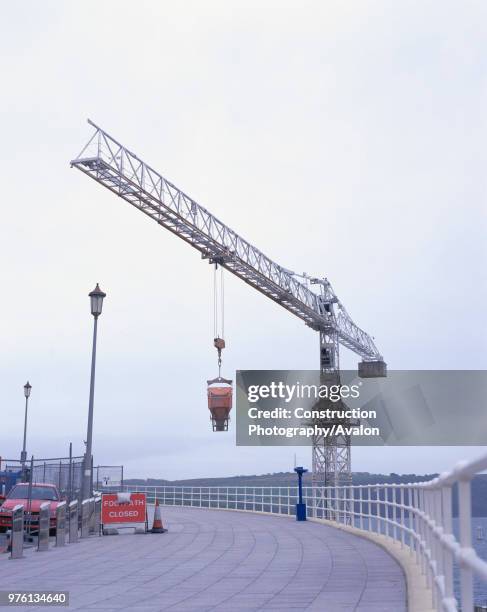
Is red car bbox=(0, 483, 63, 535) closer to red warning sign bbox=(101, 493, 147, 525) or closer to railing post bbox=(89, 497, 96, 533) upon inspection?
railing post bbox=(89, 497, 96, 533)

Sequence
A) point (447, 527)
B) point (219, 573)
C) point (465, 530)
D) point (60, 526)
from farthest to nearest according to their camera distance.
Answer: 1. point (60, 526)
2. point (219, 573)
3. point (447, 527)
4. point (465, 530)

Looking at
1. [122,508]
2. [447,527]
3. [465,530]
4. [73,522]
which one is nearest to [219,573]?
[447,527]

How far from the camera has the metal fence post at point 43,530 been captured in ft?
58.8

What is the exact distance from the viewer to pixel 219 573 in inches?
501

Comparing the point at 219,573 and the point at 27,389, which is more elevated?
the point at 27,389

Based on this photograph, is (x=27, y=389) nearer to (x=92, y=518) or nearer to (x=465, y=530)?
(x=92, y=518)

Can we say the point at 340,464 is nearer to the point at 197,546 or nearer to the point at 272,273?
the point at 272,273

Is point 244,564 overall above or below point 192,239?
below

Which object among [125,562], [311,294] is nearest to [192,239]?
[311,294]

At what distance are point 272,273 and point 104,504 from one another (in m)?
38.3

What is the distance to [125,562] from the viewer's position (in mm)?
14898

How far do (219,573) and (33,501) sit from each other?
1095 centimetres

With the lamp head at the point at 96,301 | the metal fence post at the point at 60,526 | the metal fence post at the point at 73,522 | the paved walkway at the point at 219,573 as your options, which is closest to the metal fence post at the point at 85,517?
the metal fence post at the point at 73,522

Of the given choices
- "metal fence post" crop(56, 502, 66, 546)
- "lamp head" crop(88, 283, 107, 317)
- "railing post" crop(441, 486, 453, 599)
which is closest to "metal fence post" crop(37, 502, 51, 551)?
"metal fence post" crop(56, 502, 66, 546)
